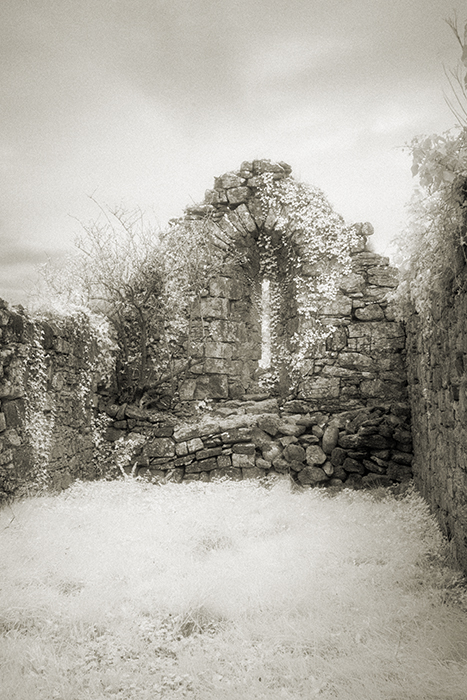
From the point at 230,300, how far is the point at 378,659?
6430mm

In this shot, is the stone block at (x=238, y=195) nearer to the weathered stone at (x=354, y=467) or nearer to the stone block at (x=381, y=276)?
the stone block at (x=381, y=276)

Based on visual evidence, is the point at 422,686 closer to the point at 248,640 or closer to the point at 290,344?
the point at 248,640

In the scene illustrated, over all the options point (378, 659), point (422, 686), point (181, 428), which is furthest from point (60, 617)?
point (181, 428)

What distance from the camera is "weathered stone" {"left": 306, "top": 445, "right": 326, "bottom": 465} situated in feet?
21.8

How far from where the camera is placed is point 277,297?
8.66m

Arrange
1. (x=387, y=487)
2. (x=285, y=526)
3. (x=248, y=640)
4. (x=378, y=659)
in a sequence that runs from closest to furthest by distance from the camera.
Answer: (x=378, y=659) → (x=248, y=640) → (x=285, y=526) → (x=387, y=487)

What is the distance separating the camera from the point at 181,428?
7168 millimetres

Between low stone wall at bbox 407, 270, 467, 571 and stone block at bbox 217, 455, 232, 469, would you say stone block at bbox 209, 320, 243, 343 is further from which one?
low stone wall at bbox 407, 270, 467, 571

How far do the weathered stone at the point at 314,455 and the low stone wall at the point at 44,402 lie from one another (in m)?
3.18

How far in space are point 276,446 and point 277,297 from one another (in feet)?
9.89

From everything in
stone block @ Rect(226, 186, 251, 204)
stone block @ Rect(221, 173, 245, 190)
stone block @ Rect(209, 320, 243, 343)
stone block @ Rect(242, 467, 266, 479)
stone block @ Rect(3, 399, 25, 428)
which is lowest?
stone block @ Rect(242, 467, 266, 479)

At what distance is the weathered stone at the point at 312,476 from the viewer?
21.5ft

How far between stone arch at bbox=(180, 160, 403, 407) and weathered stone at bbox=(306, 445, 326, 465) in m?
1.11

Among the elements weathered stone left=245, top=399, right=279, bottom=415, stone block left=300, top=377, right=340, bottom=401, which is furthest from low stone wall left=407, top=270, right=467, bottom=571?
weathered stone left=245, top=399, right=279, bottom=415
